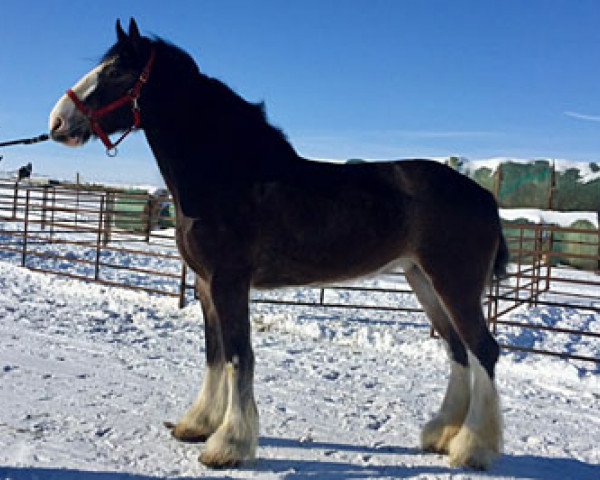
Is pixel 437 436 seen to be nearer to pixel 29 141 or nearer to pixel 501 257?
pixel 501 257

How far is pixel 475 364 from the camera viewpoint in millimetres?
3129

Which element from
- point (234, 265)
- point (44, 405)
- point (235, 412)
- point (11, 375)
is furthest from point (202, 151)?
point (11, 375)

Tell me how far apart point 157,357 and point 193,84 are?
9.28 ft

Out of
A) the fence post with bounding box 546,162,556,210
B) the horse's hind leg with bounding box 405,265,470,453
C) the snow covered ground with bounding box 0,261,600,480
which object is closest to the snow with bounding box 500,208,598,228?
the fence post with bounding box 546,162,556,210

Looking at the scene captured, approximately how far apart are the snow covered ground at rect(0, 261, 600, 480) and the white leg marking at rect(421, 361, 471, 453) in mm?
104

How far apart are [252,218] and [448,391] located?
5.42 feet

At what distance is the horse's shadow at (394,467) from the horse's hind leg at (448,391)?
13 cm

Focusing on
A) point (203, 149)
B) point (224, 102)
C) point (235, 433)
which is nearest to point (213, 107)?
point (224, 102)

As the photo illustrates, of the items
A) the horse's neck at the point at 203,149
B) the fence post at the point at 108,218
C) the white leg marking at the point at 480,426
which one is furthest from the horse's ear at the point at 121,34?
the fence post at the point at 108,218

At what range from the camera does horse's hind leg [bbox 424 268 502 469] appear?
3.10 m

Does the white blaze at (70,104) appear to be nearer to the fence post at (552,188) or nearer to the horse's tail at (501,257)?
the horse's tail at (501,257)

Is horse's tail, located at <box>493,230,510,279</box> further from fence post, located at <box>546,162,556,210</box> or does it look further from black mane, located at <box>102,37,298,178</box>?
fence post, located at <box>546,162,556,210</box>

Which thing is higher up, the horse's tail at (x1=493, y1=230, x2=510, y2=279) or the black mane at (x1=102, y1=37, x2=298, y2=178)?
the black mane at (x1=102, y1=37, x2=298, y2=178)

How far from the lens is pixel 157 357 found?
16.5 ft
